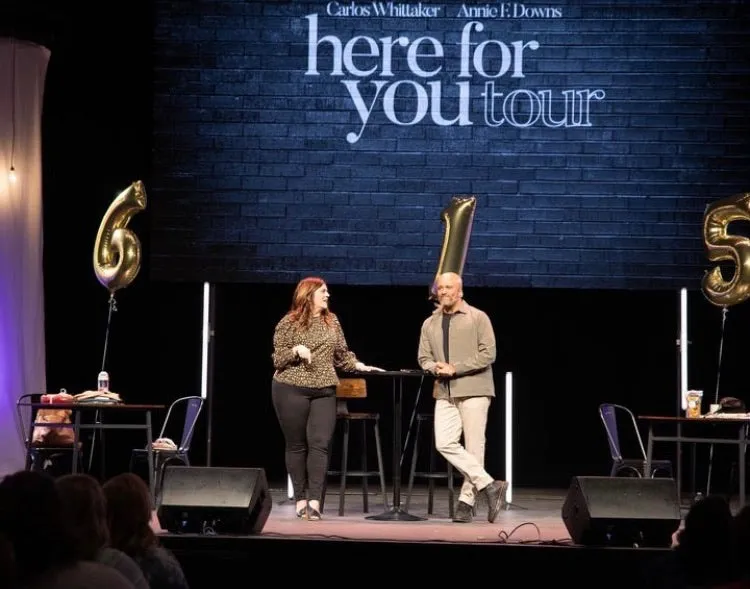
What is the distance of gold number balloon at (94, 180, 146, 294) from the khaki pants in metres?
2.40

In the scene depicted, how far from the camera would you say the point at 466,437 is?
736 centimetres

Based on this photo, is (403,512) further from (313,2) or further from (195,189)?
(313,2)

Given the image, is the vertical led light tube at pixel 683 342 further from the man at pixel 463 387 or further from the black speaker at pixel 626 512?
the black speaker at pixel 626 512

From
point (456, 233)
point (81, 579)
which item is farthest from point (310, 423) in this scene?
point (81, 579)

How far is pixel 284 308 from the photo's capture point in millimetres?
9852

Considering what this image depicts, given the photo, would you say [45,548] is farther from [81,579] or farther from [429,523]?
[429,523]

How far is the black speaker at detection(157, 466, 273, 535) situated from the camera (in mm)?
5273

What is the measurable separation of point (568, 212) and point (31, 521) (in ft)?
22.8

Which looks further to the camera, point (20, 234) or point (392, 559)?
point (20, 234)

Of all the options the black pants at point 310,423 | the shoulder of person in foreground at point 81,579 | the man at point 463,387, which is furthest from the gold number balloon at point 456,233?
the shoulder of person in foreground at point 81,579

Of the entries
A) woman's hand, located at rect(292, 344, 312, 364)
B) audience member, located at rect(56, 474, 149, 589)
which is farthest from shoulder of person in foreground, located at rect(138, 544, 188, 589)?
woman's hand, located at rect(292, 344, 312, 364)

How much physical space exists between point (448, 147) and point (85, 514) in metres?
6.67

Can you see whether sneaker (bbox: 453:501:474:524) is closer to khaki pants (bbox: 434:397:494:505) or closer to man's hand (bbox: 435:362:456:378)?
khaki pants (bbox: 434:397:494:505)

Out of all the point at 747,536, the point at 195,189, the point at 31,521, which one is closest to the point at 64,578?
the point at 31,521
